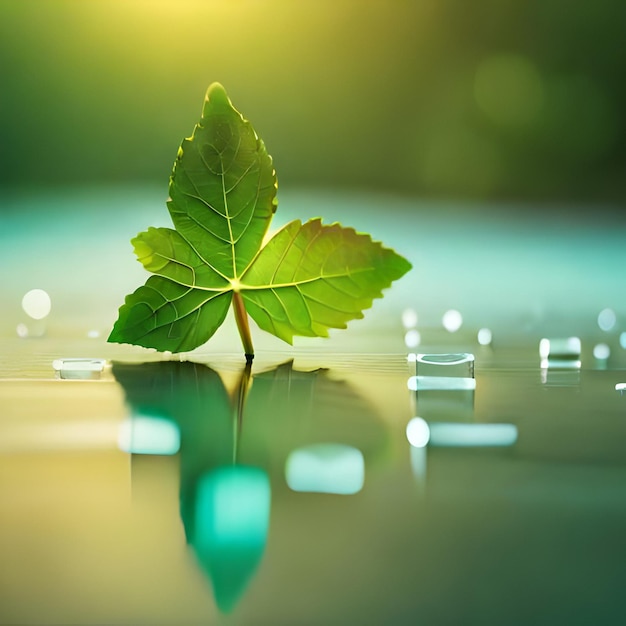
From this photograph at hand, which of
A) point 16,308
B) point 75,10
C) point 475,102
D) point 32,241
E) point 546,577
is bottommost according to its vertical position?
point 546,577

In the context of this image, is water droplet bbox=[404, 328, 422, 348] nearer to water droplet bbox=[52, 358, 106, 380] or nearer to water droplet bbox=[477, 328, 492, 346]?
water droplet bbox=[477, 328, 492, 346]

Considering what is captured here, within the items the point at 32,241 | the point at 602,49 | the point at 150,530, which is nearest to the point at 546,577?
the point at 150,530

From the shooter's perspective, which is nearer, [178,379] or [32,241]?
[178,379]

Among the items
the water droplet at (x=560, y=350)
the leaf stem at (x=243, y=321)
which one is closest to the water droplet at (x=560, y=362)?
the water droplet at (x=560, y=350)

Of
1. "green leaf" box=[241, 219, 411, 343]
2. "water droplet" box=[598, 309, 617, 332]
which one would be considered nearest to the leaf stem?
"green leaf" box=[241, 219, 411, 343]

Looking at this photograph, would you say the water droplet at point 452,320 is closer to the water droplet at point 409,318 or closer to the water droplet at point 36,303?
the water droplet at point 409,318

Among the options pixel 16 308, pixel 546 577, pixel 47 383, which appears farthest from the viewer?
pixel 16 308

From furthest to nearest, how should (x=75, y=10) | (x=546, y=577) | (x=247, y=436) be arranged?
(x=75, y=10), (x=247, y=436), (x=546, y=577)

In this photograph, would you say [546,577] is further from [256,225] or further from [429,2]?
[429,2]
